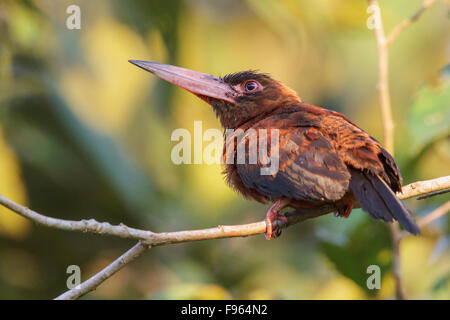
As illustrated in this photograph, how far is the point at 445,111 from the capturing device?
12.0 feet

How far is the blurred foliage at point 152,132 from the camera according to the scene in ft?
18.0

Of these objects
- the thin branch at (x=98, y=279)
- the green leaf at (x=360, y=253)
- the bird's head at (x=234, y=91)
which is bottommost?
the thin branch at (x=98, y=279)

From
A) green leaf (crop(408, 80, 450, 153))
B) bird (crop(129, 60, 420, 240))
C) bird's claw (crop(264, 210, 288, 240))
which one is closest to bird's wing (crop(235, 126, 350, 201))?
bird (crop(129, 60, 420, 240))

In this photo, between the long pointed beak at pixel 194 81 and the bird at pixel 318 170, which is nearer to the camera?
the bird at pixel 318 170

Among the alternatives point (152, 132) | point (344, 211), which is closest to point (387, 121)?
point (344, 211)

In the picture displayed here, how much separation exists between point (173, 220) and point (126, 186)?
21.2 inches

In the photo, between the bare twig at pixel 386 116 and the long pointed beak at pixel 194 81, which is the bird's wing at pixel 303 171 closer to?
the bare twig at pixel 386 116

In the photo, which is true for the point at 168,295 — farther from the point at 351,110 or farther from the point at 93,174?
the point at 351,110

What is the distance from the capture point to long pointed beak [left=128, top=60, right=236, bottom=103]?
4066 millimetres

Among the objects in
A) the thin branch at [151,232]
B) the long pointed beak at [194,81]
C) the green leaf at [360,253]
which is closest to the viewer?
the thin branch at [151,232]

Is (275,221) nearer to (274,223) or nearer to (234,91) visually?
(274,223)

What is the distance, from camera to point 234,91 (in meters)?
4.21

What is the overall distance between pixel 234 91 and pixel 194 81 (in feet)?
0.87

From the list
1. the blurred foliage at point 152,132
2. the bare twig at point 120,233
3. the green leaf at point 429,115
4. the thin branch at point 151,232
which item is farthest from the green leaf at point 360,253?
the bare twig at point 120,233
